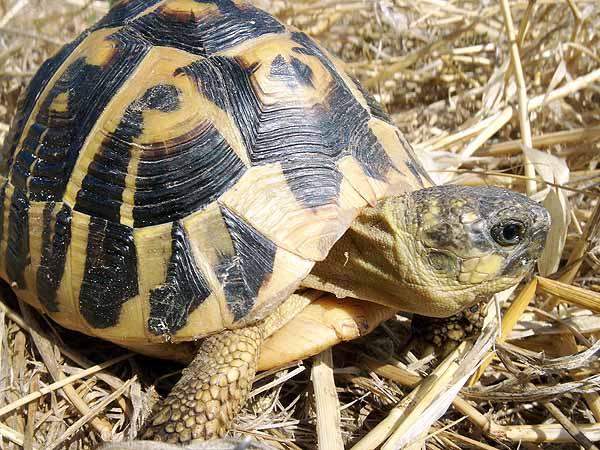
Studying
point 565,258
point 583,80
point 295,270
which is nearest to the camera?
point 295,270

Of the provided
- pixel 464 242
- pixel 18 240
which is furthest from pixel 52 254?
pixel 464 242

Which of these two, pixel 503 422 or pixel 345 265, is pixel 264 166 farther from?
pixel 503 422

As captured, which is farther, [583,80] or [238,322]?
[583,80]

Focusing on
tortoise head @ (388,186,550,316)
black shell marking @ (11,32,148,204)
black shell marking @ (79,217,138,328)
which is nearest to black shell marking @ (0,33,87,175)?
black shell marking @ (11,32,148,204)

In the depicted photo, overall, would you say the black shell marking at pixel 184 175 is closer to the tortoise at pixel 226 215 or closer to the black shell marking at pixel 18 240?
the tortoise at pixel 226 215

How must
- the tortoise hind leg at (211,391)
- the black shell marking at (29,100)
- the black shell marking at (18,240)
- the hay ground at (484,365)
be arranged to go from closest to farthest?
the tortoise hind leg at (211,391)
the hay ground at (484,365)
the black shell marking at (18,240)
the black shell marking at (29,100)

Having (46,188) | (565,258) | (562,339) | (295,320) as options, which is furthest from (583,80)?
(46,188)

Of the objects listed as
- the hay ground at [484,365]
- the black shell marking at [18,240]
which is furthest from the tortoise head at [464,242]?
the black shell marking at [18,240]

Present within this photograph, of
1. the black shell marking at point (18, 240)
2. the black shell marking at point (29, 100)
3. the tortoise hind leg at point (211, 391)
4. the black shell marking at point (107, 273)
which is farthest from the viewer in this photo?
the black shell marking at point (29, 100)
